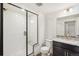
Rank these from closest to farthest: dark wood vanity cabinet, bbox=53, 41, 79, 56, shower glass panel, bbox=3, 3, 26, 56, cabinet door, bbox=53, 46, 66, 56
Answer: shower glass panel, bbox=3, 3, 26, 56 < dark wood vanity cabinet, bbox=53, 41, 79, 56 < cabinet door, bbox=53, 46, 66, 56

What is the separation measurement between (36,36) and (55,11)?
802 mm

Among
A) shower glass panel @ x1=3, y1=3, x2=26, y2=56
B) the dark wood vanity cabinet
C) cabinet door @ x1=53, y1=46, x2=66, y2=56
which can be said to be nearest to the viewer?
shower glass panel @ x1=3, y1=3, x2=26, y2=56

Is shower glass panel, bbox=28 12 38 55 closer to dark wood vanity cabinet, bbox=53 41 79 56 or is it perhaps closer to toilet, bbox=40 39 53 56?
toilet, bbox=40 39 53 56

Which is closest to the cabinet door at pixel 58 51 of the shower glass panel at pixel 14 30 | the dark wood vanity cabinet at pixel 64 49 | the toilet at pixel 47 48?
the dark wood vanity cabinet at pixel 64 49

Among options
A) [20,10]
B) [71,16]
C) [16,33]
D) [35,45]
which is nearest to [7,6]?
[20,10]

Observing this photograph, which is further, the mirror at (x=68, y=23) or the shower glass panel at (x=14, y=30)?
the mirror at (x=68, y=23)

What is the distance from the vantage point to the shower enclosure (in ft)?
4.83

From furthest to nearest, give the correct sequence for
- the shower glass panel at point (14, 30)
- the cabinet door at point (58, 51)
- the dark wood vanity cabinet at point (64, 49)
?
the cabinet door at point (58, 51)
the dark wood vanity cabinet at point (64, 49)
the shower glass panel at point (14, 30)

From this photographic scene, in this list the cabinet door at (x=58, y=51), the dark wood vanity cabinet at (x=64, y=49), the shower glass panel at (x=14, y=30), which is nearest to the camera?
the shower glass panel at (x=14, y=30)

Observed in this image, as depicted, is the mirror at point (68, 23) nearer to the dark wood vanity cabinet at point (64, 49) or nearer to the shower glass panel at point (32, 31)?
the dark wood vanity cabinet at point (64, 49)

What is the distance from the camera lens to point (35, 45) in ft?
5.81

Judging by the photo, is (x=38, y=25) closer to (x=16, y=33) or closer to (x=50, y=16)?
(x=50, y=16)

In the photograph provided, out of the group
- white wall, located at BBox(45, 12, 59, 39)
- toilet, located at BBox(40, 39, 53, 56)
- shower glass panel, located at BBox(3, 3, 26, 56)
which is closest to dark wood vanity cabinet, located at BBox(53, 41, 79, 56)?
toilet, located at BBox(40, 39, 53, 56)

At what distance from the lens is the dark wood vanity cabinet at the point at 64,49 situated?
155 centimetres
